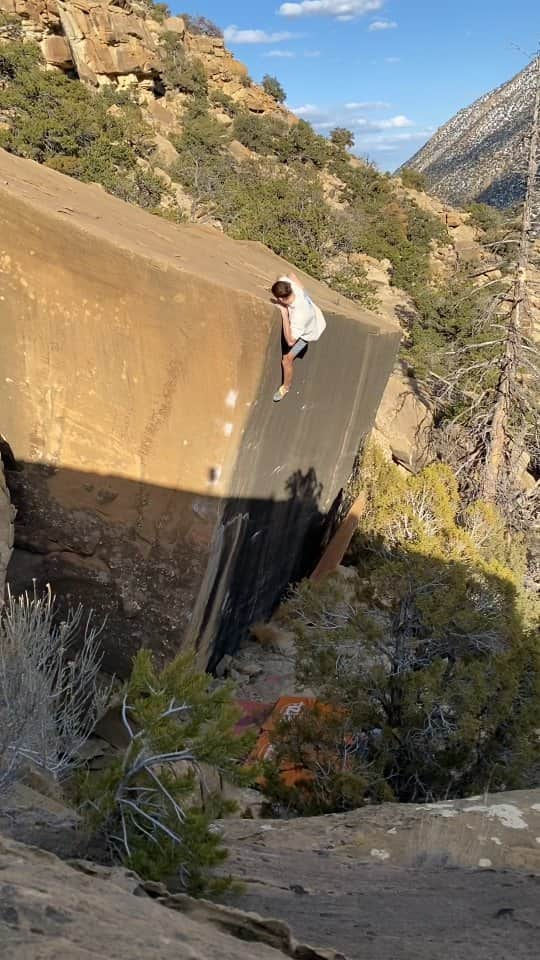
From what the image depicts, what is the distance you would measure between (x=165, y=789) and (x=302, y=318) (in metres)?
3.81

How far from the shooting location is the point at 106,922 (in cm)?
150

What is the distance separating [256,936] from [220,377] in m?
3.70

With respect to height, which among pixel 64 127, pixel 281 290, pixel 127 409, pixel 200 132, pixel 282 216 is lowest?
pixel 127 409

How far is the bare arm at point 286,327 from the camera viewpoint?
5.13m

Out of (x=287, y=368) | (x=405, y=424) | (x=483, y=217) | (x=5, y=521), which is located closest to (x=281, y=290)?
(x=287, y=368)

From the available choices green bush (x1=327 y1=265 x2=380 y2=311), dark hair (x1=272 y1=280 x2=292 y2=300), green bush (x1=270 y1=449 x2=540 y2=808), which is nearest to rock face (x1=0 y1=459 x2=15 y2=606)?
green bush (x1=270 y1=449 x2=540 y2=808)

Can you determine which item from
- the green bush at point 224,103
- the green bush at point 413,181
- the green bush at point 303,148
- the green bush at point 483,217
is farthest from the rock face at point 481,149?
the green bush at point 224,103

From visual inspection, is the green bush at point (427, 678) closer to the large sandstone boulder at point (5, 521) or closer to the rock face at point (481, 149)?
the large sandstone boulder at point (5, 521)

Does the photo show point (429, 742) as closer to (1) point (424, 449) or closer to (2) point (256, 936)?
(2) point (256, 936)

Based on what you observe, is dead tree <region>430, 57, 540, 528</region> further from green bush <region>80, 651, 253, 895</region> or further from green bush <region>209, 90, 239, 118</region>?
green bush <region>209, 90, 239, 118</region>

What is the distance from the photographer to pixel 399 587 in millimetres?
5262

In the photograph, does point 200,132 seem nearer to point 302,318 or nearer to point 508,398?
point 508,398

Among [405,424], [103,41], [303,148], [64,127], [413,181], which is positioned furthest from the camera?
[413,181]

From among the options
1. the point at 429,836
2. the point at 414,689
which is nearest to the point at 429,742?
the point at 414,689
